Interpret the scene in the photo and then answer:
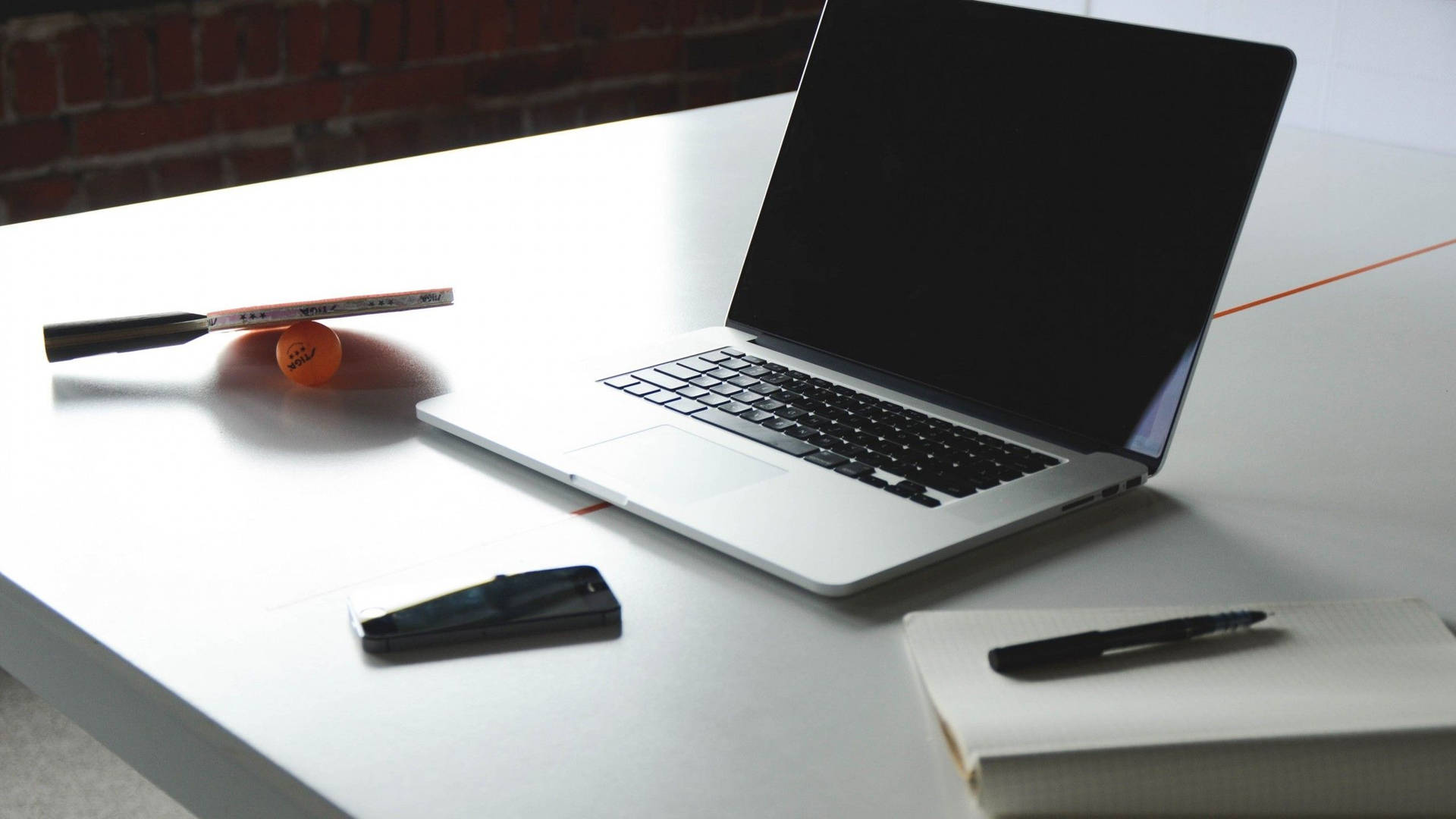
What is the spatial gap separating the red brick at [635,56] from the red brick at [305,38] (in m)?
0.59

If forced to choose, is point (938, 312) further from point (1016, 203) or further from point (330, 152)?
point (330, 152)

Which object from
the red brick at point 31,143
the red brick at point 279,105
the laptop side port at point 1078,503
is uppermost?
the laptop side port at point 1078,503

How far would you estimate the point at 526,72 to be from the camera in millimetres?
2805

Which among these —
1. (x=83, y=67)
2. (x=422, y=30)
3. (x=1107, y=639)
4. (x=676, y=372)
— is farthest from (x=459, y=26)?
(x=1107, y=639)

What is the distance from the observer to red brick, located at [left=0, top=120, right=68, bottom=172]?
223 centimetres

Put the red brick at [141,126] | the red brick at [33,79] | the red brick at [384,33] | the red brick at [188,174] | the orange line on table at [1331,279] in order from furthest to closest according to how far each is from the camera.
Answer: the red brick at [384,33] < the red brick at [188,174] < the red brick at [141,126] < the red brick at [33,79] < the orange line on table at [1331,279]

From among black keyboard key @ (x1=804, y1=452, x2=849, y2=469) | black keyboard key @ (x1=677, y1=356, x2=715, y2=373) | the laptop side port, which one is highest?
black keyboard key @ (x1=677, y1=356, x2=715, y2=373)

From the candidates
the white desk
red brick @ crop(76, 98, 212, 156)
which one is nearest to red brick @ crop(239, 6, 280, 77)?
red brick @ crop(76, 98, 212, 156)

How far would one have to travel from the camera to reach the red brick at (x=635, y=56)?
2.91m

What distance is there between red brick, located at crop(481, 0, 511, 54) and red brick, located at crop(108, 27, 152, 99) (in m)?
0.64

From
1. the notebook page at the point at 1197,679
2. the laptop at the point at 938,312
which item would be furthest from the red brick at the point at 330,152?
the notebook page at the point at 1197,679

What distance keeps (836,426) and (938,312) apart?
4.5 inches

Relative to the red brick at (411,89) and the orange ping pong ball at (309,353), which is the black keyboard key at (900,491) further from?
the red brick at (411,89)

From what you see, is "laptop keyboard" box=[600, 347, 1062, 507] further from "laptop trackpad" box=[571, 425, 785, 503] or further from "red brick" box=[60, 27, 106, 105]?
"red brick" box=[60, 27, 106, 105]
